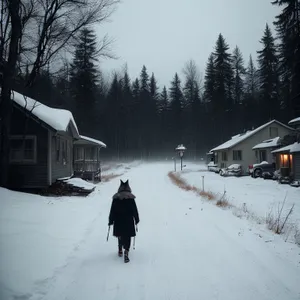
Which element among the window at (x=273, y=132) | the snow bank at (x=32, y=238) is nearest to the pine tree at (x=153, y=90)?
the window at (x=273, y=132)

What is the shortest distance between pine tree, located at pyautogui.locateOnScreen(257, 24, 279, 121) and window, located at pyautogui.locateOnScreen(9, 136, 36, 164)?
131 feet

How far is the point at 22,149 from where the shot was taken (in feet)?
46.9

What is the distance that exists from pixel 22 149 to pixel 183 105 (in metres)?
52.4

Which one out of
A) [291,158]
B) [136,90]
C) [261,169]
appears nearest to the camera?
[291,158]

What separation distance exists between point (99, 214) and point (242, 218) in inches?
216

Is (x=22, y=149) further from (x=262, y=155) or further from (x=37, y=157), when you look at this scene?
(x=262, y=155)

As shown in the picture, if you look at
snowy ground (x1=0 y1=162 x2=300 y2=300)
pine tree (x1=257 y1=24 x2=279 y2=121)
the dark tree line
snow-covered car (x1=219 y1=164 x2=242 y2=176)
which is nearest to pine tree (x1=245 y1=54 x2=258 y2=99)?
the dark tree line

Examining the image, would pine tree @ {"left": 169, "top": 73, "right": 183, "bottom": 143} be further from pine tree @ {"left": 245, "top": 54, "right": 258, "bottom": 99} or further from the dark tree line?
pine tree @ {"left": 245, "top": 54, "right": 258, "bottom": 99}

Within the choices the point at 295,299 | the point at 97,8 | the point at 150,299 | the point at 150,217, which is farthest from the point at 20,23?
the point at 295,299

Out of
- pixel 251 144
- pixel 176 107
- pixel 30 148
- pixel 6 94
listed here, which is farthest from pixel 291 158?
pixel 176 107

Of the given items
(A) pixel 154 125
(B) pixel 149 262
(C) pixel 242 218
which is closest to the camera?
(B) pixel 149 262

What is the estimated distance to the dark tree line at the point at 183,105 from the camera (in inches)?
1564

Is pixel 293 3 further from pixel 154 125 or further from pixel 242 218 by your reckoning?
pixel 154 125

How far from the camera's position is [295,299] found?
383 cm
